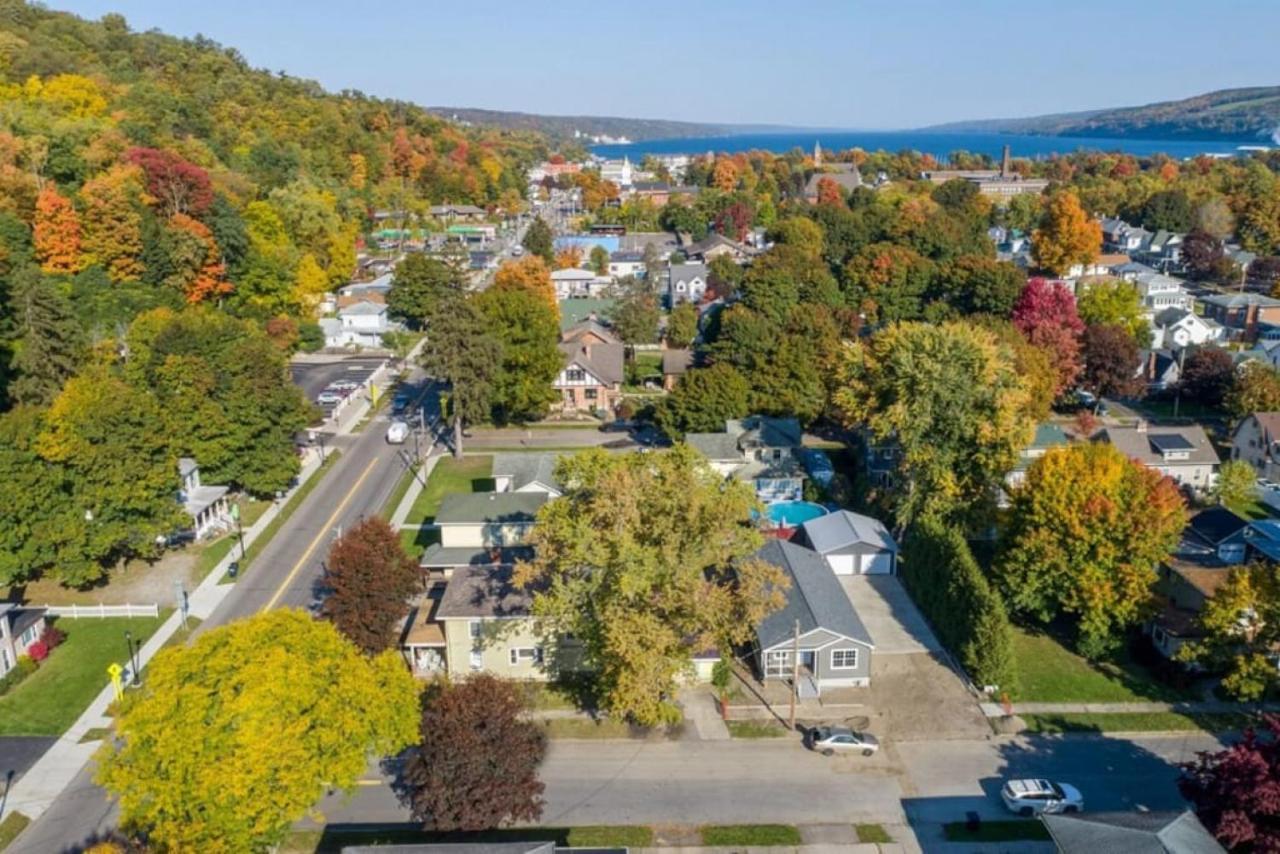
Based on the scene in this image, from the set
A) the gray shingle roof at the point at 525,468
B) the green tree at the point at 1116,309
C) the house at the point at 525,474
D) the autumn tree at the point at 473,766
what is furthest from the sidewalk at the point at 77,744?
the green tree at the point at 1116,309

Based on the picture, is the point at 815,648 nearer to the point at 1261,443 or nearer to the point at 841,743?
the point at 841,743

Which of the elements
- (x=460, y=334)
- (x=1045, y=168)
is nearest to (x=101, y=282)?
(x=460, y=334)

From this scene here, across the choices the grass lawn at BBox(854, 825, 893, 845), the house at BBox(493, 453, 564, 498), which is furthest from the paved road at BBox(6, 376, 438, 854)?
the grass lawn at BBox(854, 825, 893, 845)

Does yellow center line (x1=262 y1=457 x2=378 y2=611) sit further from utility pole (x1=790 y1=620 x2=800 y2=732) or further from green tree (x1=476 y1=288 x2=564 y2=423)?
utility pole (x1=790 y1=620 x2=800 y2=732)

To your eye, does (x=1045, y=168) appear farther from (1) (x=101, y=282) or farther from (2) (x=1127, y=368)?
(1) (x=101, y=282)

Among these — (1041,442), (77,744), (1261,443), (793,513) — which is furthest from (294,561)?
(1261,443)

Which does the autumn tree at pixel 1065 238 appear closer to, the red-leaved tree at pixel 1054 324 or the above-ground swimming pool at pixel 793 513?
the red-leaved tree at pixel 1054 324
